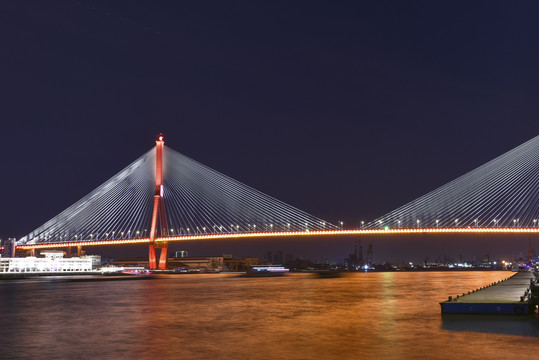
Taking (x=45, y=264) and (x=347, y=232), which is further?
(x=45, y=264)

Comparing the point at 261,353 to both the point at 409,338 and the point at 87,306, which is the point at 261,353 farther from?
the point at 87,306

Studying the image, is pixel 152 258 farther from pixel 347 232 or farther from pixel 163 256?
pixel 347 232

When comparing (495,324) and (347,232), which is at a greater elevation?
(347,232)

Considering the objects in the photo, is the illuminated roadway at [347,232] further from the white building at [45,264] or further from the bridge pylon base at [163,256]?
the white building at [45,264]

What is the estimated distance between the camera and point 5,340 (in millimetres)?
15758

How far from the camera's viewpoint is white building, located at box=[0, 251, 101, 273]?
9019 centimetres

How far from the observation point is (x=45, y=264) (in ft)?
316

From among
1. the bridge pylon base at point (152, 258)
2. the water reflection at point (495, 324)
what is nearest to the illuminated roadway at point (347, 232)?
the bridge pylon base at point (152, 258)

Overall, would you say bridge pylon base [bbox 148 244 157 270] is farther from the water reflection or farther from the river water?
the water reflection

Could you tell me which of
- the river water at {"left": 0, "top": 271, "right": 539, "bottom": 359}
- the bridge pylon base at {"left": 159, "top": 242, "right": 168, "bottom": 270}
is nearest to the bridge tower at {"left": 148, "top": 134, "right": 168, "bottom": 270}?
the bridge pylon base at {"left": 159, "top": 242, "right": 168, "bottom": 270}

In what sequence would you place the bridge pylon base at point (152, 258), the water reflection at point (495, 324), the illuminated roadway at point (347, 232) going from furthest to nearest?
1. the bridge pylon base at point (152, 258)
2. the illuminated roadway at point (347, 232)
3. the water reflection at point (495, 324)

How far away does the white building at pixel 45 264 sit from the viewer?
90188mm

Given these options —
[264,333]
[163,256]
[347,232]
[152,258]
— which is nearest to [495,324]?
[264,333]

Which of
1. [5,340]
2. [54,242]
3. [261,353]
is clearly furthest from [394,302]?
[54,242]
